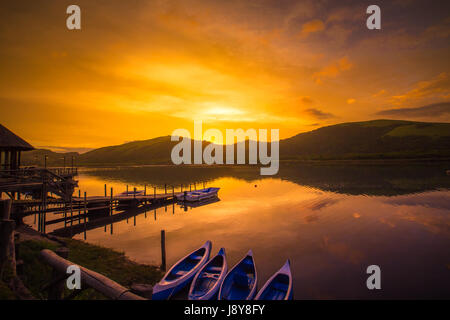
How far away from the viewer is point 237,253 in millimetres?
18719

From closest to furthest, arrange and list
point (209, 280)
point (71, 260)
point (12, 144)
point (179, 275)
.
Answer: point (209, 280) → point (179, 275) → point (71, 260) → point (12, 144)

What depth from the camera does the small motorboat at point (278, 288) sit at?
10695 mm

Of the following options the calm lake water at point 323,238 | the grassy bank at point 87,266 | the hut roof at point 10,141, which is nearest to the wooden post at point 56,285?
the grassy bank at point 87,266

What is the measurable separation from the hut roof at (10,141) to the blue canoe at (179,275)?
2535cm

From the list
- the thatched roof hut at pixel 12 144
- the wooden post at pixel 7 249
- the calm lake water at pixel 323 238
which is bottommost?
the calm lake water at pixel 323 238

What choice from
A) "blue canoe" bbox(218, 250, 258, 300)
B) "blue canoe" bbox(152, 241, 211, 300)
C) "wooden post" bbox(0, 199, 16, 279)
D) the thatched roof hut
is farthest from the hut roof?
"blue canoe" bbox(218, 250, 258, 300)

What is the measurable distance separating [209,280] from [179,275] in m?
1.80

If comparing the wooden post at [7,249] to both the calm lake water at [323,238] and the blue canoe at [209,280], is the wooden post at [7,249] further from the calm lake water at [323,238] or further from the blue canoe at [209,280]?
the calm lake water at [323,238]

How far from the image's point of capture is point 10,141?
86.3 ft

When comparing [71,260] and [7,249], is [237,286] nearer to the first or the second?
[7,249]

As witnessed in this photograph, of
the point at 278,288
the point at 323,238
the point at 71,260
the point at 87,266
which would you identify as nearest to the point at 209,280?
the point at 278,288

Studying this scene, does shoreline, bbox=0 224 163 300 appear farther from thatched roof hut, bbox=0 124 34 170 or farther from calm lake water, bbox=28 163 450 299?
thatched roof hut, bbox=0 124 34 170
